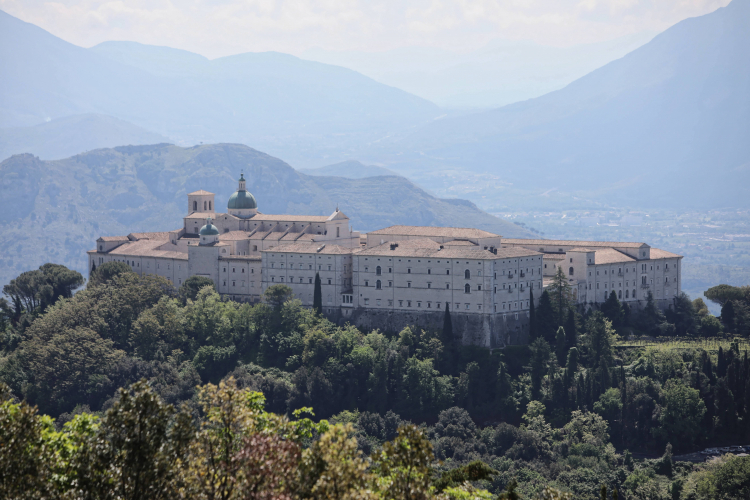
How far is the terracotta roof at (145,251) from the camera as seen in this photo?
106 metres

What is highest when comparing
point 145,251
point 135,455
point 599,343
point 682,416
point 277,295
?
point 145,251

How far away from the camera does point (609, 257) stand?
98.2 meters

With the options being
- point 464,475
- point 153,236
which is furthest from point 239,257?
point 464,475

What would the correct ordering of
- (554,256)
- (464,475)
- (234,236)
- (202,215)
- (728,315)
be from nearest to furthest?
(464,475) < (554,256) < (728,315) < (234,236) < (202,215)

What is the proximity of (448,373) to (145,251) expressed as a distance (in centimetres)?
3871

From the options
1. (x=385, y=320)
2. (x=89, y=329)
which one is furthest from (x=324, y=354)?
(x=89, y=329)

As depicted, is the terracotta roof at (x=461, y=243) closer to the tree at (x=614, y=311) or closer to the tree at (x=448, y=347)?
the tree at (x=448, y=347)

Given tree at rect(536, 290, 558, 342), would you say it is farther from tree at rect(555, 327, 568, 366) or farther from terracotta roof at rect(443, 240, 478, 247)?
terracotta roof at rect(443, 240, 478, 247)

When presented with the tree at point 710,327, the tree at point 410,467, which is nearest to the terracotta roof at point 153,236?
the tree at point 710,327

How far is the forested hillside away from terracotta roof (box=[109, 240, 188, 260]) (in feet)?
10.8

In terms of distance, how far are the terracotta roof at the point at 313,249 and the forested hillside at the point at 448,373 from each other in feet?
16.9

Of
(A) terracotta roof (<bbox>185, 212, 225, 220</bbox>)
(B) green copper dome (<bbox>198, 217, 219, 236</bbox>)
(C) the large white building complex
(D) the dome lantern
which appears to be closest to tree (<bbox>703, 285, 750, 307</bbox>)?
(C) the large white building complex

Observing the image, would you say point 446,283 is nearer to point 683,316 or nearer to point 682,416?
point 682,416

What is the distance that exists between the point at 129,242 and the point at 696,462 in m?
65.7
